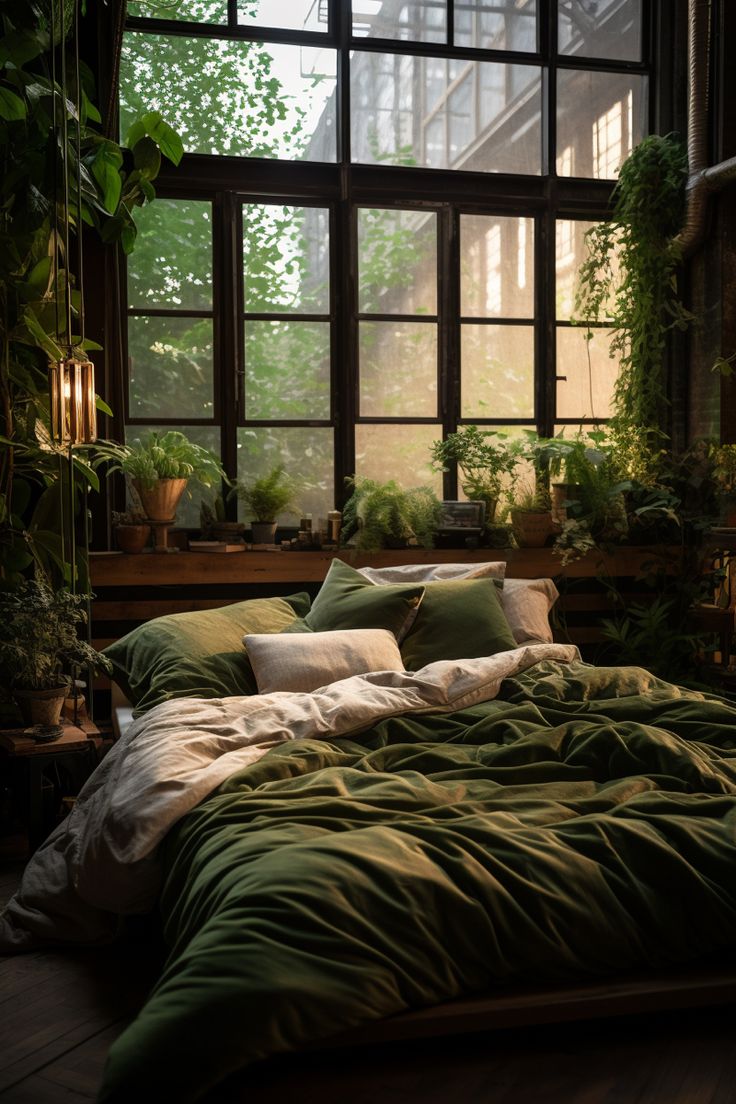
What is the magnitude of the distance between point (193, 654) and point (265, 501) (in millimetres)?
1413

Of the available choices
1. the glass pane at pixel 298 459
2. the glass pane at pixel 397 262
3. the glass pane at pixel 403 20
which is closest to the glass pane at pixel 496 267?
the glass pane at pixel 397 262

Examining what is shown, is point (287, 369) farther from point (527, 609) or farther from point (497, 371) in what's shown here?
point (527, 609)

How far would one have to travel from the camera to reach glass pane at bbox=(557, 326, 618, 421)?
19.1 ft

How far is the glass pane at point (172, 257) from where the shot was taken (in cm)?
525

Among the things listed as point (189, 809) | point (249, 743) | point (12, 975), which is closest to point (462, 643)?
point (249, 743)

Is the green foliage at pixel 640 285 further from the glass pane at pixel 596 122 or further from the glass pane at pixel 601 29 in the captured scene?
the glass pane at pixel 601 29

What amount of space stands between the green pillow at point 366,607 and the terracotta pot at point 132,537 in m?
1.04

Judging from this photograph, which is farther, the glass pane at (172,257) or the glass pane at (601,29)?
the glass pane at (601,29)

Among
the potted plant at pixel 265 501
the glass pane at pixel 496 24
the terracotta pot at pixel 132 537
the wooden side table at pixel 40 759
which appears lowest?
the wooden side table at pixel 40 759

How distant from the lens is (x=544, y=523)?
5480 mm

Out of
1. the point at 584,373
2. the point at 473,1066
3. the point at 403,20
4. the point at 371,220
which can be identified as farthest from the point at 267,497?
the point at 473,1066

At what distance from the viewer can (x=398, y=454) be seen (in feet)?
18.5

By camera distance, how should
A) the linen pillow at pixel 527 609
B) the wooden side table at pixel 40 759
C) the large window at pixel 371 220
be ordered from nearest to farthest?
the wooden side table at pixel 40 759 < the linen pillow at pixel 527 609 < the large window at pixel 371 220

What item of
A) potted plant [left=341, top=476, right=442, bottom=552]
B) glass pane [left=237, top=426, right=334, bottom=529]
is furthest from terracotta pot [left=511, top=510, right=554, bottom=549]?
glass pane [left=237, top=426, right=334, bottom=529]
